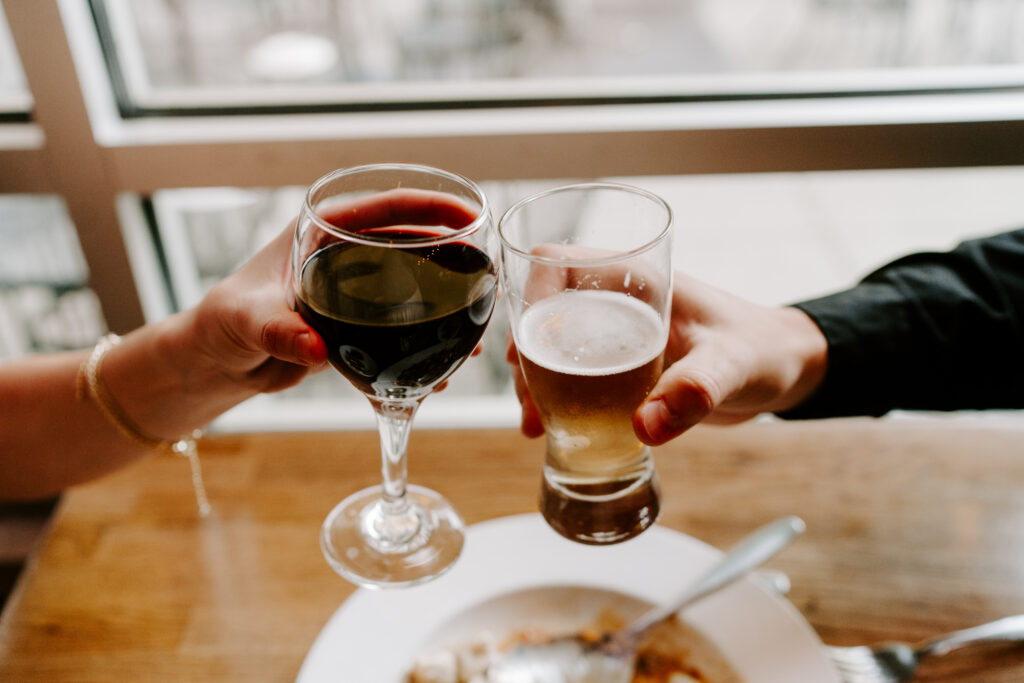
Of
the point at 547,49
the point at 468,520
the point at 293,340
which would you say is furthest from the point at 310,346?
the point at 547,49

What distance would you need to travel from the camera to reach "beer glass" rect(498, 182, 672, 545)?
0.73 m

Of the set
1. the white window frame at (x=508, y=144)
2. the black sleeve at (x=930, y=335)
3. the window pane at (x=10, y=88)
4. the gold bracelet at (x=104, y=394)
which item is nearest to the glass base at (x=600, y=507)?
the black sleeve at (x=930, y=335)

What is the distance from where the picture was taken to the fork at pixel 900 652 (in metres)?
0.96

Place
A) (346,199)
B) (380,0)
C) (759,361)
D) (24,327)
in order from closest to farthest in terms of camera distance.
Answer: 1. (346,199)
2. (759,361)
3. (380,0)
4. (24,327)

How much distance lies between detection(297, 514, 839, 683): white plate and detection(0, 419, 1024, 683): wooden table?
72 millimetres

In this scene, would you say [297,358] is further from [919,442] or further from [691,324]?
[919,442]

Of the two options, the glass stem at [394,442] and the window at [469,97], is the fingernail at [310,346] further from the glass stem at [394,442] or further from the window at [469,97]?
the window at [469,97]

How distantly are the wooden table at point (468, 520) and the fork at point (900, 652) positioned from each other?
0.02 meters

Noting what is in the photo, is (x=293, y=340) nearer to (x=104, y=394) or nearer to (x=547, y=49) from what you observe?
(x=104, y=394)

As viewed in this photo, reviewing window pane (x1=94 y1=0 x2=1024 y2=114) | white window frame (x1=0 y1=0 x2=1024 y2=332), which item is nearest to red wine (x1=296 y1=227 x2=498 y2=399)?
white window frame (x1=0 y1=0 x2=1024 y2=332)

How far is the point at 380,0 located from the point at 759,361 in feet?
3.68

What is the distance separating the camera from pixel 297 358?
772 millimetres

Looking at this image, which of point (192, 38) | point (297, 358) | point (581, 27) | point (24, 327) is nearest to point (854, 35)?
point (581, 27)

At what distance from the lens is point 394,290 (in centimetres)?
68
